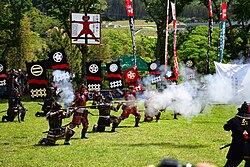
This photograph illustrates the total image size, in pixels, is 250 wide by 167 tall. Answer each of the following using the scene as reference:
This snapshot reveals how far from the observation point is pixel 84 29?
16.8 metres


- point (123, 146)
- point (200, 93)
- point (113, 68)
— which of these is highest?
point (113, 68)

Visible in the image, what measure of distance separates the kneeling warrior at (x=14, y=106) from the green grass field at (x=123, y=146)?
0.48m

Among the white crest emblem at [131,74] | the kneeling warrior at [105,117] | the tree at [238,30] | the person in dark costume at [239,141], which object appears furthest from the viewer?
the tree at [238,30]

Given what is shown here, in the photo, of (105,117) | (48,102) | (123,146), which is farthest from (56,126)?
(48,102)

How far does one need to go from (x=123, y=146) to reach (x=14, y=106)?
345 inches

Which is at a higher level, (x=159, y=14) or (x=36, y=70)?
(x=159, y=14)

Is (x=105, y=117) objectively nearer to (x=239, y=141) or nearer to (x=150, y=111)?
(x=150, y=111)

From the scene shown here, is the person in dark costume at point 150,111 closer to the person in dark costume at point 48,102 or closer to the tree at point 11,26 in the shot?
the person in dark costume at point 48,102

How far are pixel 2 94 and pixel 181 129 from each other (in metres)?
21.6

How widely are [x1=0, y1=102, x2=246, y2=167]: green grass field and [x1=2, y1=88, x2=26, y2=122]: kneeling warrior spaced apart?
0.48 metres

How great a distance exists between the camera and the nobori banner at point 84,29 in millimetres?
16750

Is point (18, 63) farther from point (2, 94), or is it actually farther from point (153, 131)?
point (153, 131)

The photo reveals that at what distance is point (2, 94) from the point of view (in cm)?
3941

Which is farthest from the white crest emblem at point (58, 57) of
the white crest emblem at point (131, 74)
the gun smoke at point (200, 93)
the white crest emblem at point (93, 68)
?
the white crest emblem at point (131, 74)
